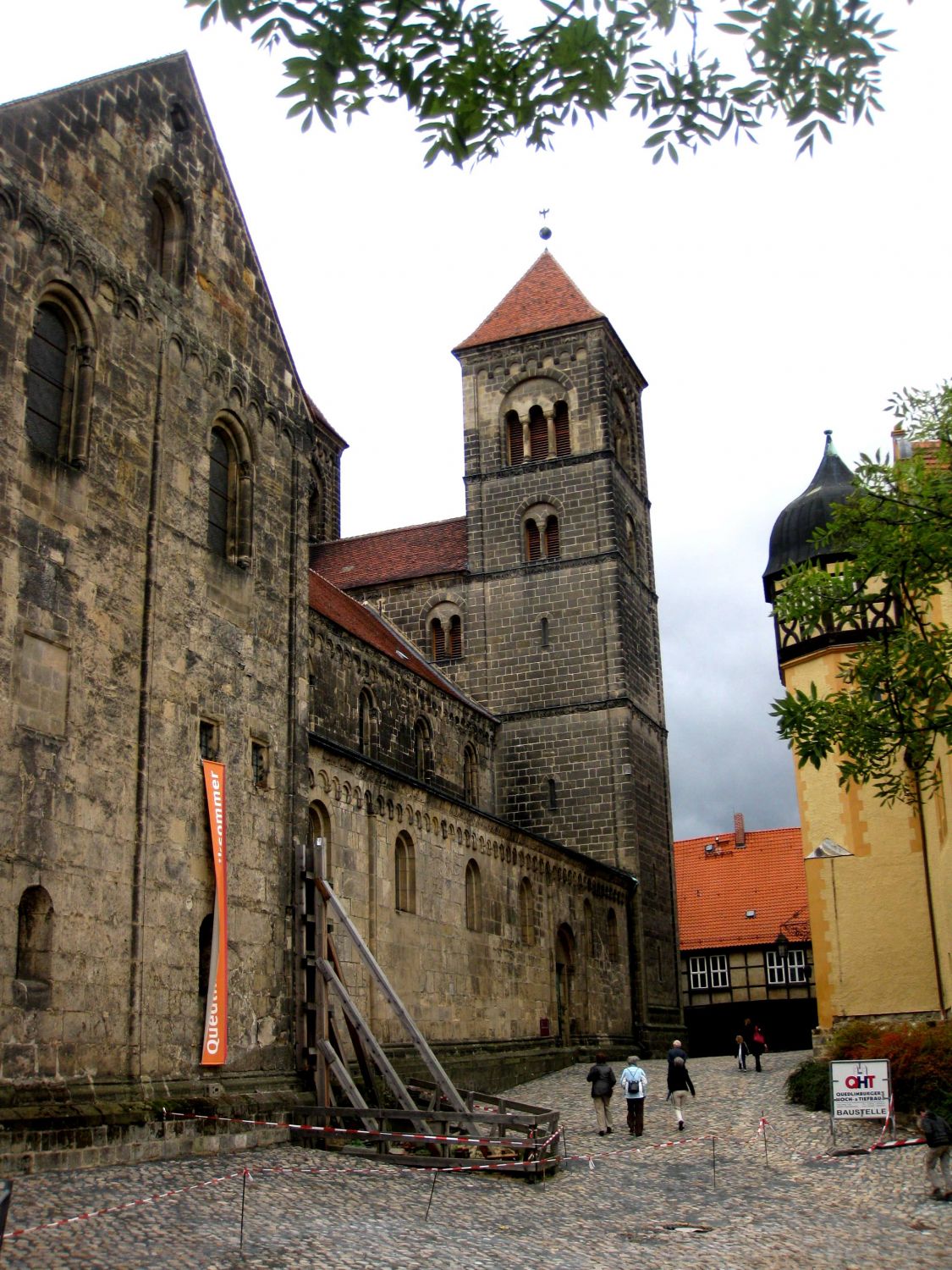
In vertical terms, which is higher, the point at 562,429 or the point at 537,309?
the point at 537,309

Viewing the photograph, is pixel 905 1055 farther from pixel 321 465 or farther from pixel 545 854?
pixel 321 465

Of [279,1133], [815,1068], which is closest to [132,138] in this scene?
[279,1133]

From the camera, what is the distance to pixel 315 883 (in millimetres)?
19953

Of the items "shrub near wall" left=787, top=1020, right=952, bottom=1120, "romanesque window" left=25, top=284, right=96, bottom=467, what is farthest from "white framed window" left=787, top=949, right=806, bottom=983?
"romanesque window" left=25, top=284, right=96, bottom=467

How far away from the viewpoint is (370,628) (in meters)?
40.2

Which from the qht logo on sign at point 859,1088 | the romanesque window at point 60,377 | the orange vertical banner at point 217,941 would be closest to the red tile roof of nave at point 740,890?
the qht logo on sign at point 859,1088

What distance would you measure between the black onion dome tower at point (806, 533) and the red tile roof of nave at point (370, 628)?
32.0ft

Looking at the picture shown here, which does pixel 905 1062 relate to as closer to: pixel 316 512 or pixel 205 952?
pixel 205 952

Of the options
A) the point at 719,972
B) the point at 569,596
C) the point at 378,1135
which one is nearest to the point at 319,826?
the point at 378,1135

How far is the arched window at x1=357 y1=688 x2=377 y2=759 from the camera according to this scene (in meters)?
33.8

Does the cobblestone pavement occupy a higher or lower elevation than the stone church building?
lower

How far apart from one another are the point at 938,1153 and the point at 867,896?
52.2ft

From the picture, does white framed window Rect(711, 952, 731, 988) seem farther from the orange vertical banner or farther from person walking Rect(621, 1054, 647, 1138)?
the orange vertical banner

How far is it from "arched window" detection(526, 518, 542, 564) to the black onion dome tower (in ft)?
30.1
